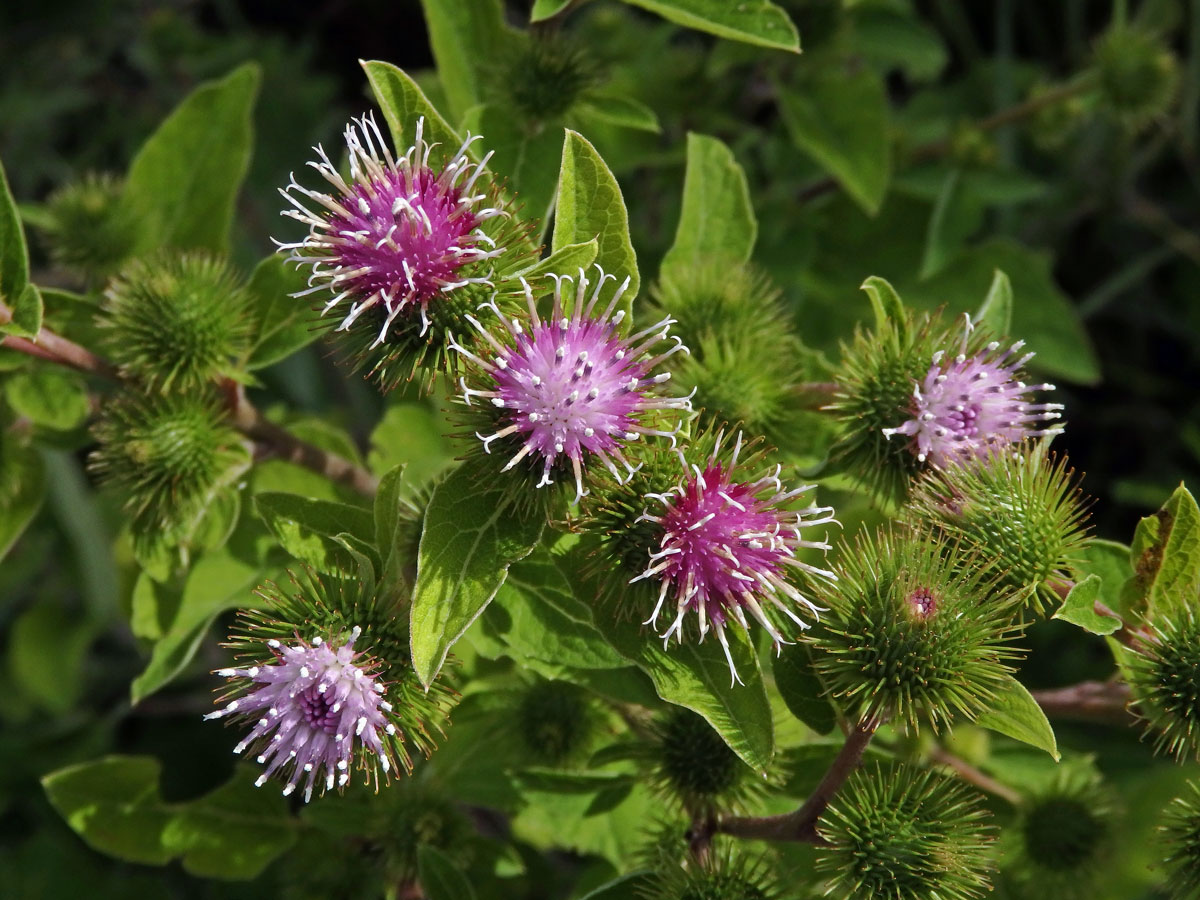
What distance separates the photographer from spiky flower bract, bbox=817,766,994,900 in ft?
6.88

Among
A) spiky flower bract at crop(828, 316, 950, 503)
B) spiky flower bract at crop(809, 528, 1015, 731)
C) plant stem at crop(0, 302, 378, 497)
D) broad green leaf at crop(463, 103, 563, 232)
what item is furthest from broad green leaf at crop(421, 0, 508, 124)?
spiky flower bract at crop(809, 528, 1015, 731)

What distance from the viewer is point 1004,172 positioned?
13.2ft

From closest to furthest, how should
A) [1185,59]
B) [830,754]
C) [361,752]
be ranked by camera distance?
[361,752], [830,754], [1185,59]

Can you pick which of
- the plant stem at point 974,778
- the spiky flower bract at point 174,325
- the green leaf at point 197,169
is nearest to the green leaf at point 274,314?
the spiky flower bract at point 174,325

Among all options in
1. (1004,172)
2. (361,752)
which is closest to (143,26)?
(1004,172)

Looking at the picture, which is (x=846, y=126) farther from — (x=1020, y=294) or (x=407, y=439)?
(x=407, y=439)

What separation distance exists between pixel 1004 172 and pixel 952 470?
7.00 ft

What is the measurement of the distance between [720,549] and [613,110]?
141 centimetres

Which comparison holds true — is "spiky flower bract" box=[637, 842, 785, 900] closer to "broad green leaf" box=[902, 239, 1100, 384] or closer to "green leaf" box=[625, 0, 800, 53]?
"green leaf" box=[625, 0, 800, 53]

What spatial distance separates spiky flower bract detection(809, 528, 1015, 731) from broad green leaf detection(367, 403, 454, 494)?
55.3 inches

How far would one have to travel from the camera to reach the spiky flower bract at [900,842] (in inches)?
82.6

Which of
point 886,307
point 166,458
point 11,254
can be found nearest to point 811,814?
point 886,307

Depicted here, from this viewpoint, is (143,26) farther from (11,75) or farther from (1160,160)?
(1160,160)

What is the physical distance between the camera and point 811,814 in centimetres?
233
